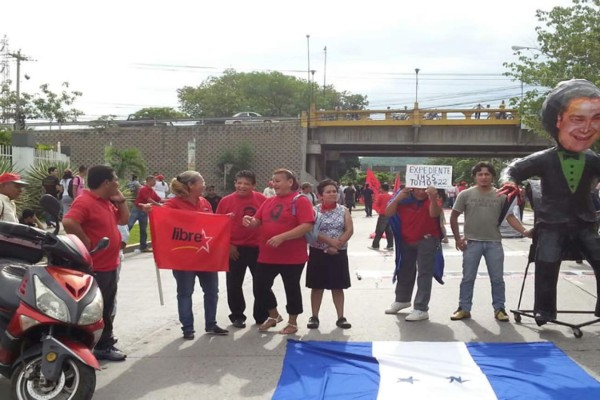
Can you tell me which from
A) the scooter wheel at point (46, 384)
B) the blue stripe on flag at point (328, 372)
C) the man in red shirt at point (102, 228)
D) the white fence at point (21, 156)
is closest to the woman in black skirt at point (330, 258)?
the blue stripe on flag at point (328, 372)

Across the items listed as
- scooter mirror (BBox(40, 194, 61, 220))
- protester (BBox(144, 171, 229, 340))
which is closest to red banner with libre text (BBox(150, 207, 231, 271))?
protester (BBox(144, 171, 229, 340))

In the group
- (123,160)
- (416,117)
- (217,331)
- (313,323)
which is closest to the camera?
(217,331)

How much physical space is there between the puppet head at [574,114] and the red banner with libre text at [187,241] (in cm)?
339

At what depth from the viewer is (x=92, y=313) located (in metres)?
4.27

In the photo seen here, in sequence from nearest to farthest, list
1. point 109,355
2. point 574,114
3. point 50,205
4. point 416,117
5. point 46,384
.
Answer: point 46,384
point 50,205
point 109,355
point 574,114
point 416,117

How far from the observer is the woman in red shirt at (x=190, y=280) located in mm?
6367

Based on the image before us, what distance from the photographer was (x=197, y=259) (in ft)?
21.1

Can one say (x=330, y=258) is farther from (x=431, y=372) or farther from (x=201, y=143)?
(x=201, y=143)

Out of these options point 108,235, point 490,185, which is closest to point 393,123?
point 490,185

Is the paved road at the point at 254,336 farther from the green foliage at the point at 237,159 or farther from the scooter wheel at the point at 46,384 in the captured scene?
the green foliage at the point at 237,159

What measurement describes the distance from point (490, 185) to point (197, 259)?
3.29 metres

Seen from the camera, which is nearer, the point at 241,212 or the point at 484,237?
the point at 241,212

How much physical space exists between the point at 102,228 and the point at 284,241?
180 centimetres

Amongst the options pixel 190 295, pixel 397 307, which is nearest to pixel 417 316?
pixel 397 307
